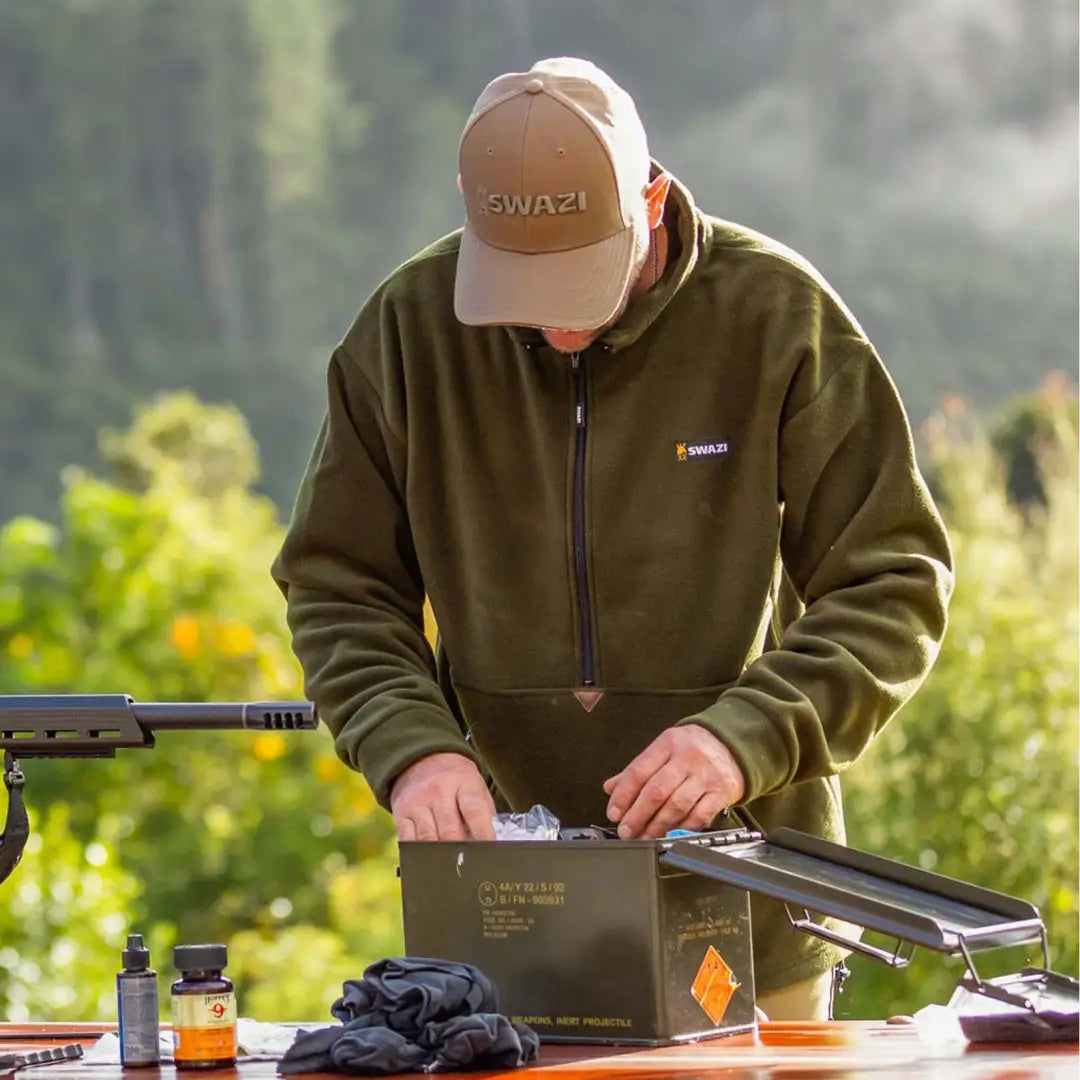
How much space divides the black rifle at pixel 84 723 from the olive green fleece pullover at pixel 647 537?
0.32 metres

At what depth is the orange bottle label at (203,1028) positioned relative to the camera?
2.30 m

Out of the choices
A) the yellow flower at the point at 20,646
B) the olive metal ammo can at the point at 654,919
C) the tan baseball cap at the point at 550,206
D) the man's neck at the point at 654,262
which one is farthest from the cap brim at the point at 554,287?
the yellow flower at the point at 20,646

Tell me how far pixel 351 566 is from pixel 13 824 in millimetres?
761

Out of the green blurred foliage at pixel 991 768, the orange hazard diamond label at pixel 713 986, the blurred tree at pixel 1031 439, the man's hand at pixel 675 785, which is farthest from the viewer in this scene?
the blurred tree at pixel 1031 439

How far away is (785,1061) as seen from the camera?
85.7 inches

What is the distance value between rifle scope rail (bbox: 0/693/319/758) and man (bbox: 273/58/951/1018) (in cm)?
29

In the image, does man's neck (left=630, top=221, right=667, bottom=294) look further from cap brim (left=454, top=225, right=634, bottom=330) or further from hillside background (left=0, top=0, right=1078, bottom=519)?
hillside background (left=0, top=0, right=1078, bottom=519)

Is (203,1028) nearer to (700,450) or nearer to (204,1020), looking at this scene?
(204,1020)

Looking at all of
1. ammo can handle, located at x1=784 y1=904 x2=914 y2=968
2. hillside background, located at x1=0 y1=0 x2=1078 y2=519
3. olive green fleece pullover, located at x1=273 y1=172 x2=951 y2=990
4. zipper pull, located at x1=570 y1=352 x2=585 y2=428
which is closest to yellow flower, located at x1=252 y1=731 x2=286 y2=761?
olive green fleece pullover, located at x1=273 y1=172 x2=951 y2=990

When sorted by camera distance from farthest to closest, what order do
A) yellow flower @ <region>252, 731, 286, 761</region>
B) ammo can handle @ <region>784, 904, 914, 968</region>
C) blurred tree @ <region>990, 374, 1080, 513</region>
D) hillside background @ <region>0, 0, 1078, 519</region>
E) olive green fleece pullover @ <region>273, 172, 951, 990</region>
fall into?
hillside background @ <region>0, 0, 1078, 519</region>
blurred tree @ <region>990, 374, 1080, 513</region>
yellow flower @ <region>252, 731, 286, 761</region>
olive green fleece pullover @ <region>273, 172, 951, 990</region>
ammo can handle @ <region>784, 904, 914, 968</region>

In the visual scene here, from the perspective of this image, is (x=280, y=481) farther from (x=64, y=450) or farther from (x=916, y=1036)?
(x=916, y=1036)

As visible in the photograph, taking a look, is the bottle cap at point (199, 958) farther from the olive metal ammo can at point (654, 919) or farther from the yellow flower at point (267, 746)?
the yellow flower at point (267, 746)

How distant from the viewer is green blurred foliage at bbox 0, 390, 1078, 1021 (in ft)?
17.3

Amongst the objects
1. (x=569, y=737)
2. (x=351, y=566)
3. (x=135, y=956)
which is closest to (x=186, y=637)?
(x=351, y=566)
